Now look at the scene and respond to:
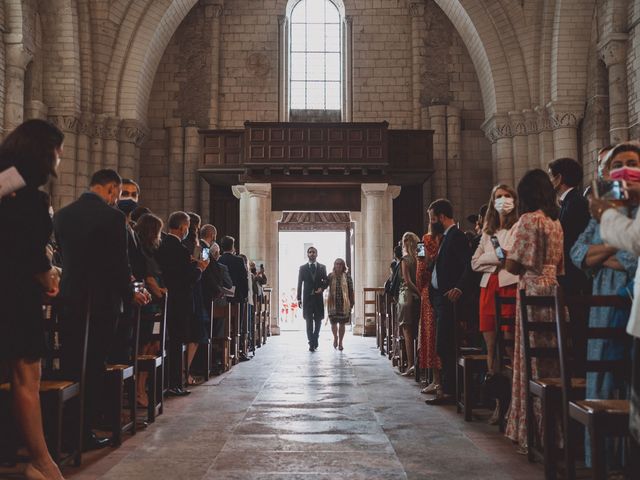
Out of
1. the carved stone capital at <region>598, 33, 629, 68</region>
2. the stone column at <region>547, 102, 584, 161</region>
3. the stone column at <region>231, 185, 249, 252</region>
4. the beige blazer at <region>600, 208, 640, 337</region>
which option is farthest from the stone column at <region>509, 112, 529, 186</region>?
the beige blazer at <region>600, 208, 640, 337</region>

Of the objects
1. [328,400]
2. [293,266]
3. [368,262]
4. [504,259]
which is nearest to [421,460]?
[504,259]

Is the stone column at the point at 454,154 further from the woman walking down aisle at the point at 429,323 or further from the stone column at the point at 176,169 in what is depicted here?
the woman walking down aisle at the point at 429,323

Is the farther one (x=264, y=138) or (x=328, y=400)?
(x=264, y=138)

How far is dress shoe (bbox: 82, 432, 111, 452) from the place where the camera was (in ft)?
12.8

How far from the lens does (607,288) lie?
317cm

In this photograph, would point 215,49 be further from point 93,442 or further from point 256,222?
point 93,442

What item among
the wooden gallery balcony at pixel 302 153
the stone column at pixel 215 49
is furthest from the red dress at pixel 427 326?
the stone column at pixel 215 49

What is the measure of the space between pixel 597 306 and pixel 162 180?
15.5m

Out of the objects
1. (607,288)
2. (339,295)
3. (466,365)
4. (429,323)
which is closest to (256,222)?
(339,295)

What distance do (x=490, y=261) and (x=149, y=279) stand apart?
2630 millimetres

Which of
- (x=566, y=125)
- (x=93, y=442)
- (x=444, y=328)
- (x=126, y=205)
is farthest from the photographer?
(x=566, y=125)

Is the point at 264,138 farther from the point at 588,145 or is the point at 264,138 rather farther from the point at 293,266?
the point at 293,266

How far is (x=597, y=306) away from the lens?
3.01 meters

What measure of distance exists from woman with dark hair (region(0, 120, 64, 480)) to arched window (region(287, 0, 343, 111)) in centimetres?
1555
